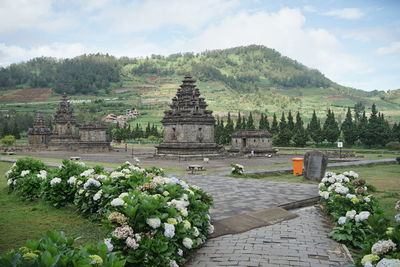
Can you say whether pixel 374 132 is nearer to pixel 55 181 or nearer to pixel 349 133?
pixel 349 133

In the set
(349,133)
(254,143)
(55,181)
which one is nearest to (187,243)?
(55,181)

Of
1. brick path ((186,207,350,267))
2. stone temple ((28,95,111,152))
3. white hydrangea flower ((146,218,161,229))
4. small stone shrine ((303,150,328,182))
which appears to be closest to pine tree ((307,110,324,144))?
stone temple ((28,95,111,152))

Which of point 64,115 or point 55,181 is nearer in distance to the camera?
point 55,181

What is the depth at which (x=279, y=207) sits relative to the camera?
10828 millimetres

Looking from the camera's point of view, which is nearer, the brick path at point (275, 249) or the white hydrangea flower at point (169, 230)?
the white hydrangea flower at point (169, 230)

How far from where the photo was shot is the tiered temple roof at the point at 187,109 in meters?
40.5

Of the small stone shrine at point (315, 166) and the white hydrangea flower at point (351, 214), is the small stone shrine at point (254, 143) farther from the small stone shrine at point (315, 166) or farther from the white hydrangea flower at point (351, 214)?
the white hydrangea flower at point (351, 214)

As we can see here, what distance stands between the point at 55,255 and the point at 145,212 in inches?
98.2

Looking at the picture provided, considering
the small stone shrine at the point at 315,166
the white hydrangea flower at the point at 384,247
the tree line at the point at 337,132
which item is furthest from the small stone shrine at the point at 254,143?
the white hydrangea flower at the point at 384,247

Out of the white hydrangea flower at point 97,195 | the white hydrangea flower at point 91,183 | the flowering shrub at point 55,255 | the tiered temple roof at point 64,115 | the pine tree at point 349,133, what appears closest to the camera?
the flowering shrub at point 55,255

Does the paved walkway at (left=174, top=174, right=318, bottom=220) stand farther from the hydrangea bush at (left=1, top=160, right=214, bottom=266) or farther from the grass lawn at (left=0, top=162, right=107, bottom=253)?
the grass lawn at (left=0, top=162, right=107, bottom=253)

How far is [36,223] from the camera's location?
341 inches

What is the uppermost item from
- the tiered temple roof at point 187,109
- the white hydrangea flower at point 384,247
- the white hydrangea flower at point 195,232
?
the tiered temple roof at point 187,109

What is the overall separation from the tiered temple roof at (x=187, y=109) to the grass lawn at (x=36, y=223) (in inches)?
1165
